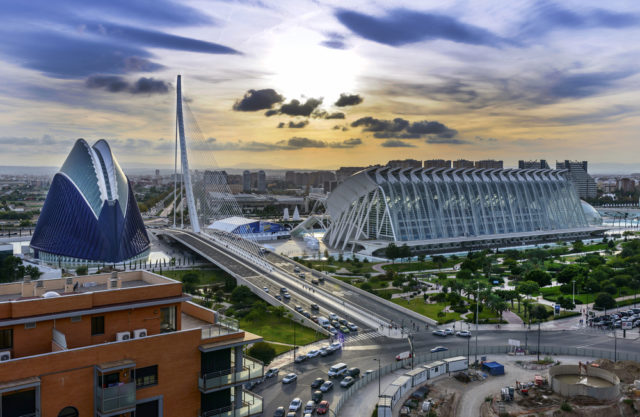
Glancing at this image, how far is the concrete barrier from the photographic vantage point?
84.3 feet

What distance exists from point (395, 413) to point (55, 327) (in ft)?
55.9

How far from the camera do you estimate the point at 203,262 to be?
67938mm

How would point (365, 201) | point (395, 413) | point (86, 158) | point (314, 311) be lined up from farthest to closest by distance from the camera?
point (365, 201) → point (86, 158) → point (314, 311) → point (395, 413)

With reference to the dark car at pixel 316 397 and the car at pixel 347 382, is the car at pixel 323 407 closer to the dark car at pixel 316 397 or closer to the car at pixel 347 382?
the dark car at pixel 316 397

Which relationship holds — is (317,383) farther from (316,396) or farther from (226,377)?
(226,377)

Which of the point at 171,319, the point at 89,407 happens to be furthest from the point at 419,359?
the point at 89,407

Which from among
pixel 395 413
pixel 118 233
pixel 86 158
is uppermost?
pixel 86 158

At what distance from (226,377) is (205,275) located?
47.6 meters

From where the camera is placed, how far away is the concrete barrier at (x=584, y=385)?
2570 cm

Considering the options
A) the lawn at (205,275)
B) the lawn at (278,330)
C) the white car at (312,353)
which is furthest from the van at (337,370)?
the lawn at (205,275)

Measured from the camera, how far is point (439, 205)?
8206 centimetres

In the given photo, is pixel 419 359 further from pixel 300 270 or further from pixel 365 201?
pixel 365 201

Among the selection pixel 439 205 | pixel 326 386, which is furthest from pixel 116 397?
pixel 439 205

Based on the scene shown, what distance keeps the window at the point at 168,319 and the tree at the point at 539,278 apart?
45.9 m
